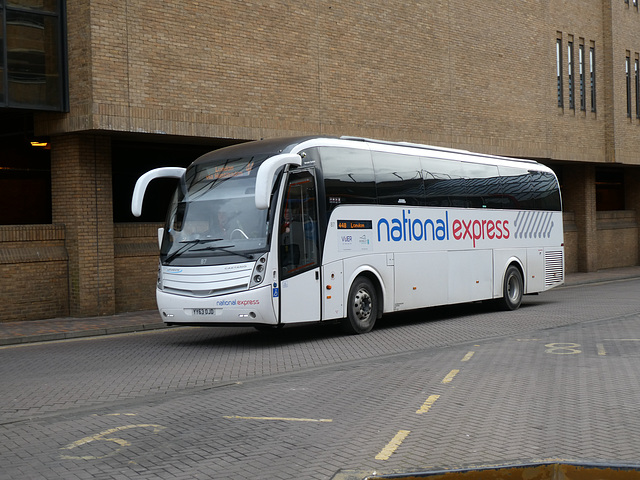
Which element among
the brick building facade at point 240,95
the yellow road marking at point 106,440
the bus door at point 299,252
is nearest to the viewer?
the yellow road marking at point 106,440

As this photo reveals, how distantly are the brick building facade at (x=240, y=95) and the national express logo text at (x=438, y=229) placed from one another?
5271mm

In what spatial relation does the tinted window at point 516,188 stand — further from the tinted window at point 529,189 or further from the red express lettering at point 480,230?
the red express lettering at point 480,230

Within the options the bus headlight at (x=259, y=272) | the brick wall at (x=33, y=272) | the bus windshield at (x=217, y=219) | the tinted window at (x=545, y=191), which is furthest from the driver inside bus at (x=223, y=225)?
the tinted window at (x=545, y=191)

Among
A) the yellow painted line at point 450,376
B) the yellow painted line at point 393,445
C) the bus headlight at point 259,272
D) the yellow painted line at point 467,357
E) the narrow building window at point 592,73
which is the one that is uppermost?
the narrow building window at point 592,73

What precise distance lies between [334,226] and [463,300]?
492cm

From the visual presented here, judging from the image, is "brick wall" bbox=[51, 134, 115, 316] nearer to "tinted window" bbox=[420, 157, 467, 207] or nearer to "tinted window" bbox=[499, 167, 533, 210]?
"tinted window" bbox=[420, 157, 467, 207]

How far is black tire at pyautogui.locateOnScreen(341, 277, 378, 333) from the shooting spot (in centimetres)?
1434

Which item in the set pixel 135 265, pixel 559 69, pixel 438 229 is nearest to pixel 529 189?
pixel 438 229

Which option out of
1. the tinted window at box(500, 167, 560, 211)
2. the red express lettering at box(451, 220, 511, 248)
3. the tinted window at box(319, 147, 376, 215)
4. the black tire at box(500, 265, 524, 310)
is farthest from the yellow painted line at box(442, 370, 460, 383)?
the tinted window at box(500, 167, 560, 211)

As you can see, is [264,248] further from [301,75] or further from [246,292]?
[301,75]

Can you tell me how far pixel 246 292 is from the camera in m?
12.5

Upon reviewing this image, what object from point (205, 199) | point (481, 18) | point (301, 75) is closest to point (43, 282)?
point (205, 199)

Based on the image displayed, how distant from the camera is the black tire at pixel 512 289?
19156mm

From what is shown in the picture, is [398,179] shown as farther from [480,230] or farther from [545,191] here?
[545,191]
